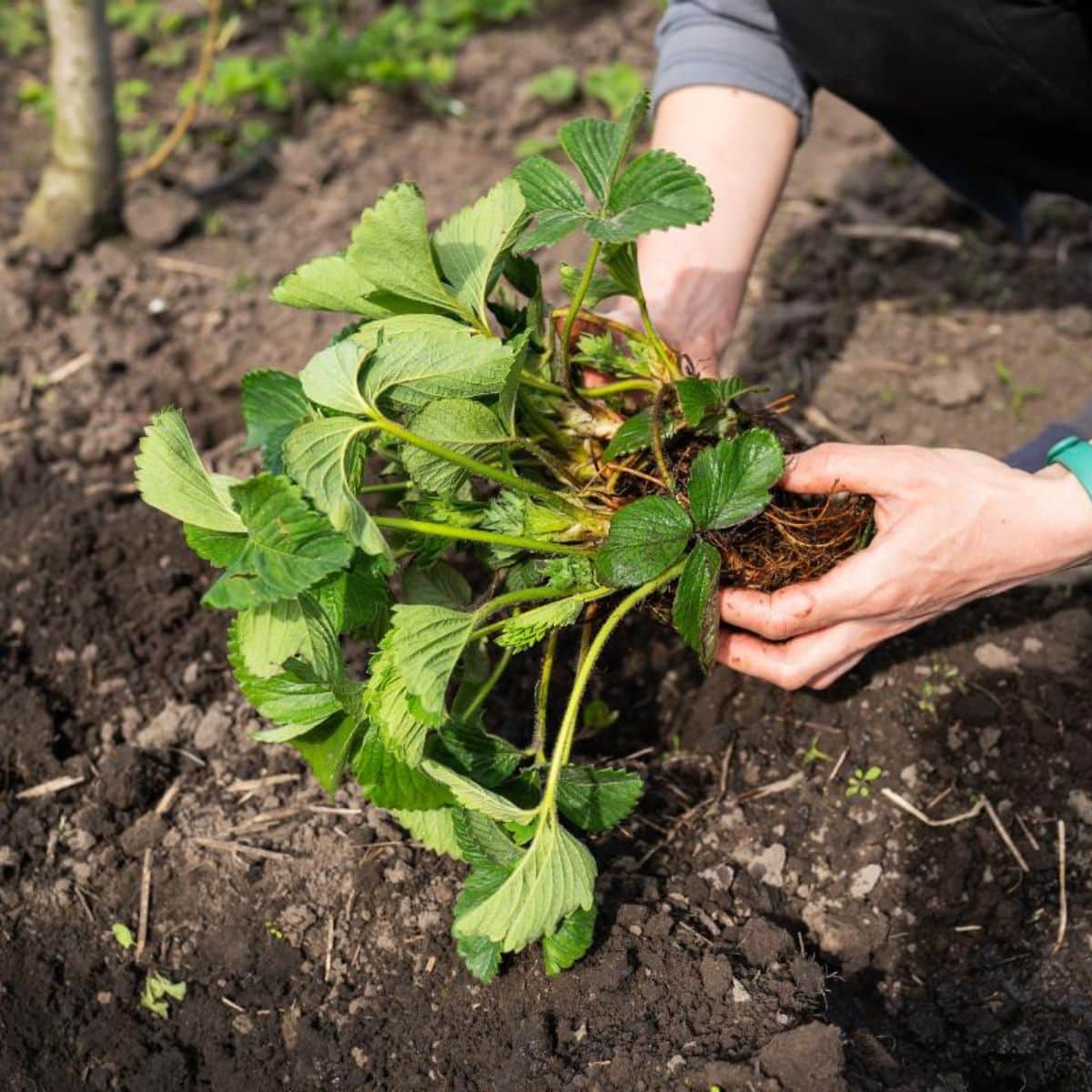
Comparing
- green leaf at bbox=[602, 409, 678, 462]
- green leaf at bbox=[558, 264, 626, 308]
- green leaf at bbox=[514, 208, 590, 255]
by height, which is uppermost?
green leaf at bbox=[514, 208, 590, 255]

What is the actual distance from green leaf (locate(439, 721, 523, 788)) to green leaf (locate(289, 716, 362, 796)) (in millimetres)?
110

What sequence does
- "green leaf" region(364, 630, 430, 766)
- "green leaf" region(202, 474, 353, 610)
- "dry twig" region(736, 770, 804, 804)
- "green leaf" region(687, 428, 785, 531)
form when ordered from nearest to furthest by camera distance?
"green leaf" region(202, 474, 353, 610), "green leaf" region(364, 630, 430, 766), "green leaf" region(687, 428, 785, 531), "dry twig" region(736, 770, 804, 804)

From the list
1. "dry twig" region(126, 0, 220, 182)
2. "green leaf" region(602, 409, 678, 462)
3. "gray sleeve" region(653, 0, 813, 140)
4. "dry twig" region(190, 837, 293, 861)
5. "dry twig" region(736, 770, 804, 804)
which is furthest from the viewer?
"dry twig" region(126, 0, 220, 182)

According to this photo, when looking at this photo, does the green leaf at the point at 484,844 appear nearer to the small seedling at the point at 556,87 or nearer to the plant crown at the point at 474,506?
the plant crown at the point at 474,506

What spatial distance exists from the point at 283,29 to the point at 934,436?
2343 mm

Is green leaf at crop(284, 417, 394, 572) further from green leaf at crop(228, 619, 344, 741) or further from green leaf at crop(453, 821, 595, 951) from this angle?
green leaf at crop(453, 821, 595, 951)

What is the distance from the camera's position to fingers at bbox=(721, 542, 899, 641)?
1494 millimetres

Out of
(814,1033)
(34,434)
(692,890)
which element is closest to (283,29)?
(34,434)

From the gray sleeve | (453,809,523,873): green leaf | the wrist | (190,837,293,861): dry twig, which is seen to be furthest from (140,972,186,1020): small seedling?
the gray sleeve

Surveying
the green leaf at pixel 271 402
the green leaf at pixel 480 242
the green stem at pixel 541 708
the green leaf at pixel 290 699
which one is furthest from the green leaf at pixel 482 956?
the green leaf at pixel 480 242

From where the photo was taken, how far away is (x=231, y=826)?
Answer: 1731 mm

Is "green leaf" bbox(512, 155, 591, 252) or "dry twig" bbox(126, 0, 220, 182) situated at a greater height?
"green leaf" bbox(512, 155, 591, 252)

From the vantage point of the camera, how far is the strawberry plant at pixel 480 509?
1.35 meters

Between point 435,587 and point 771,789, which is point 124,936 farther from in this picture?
point 771,789
